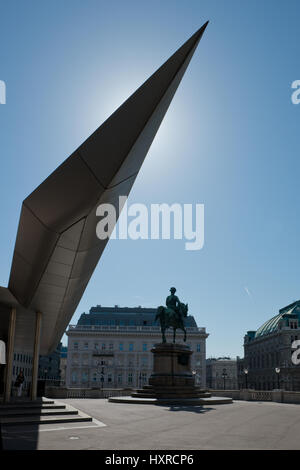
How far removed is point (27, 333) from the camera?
94.8 feet

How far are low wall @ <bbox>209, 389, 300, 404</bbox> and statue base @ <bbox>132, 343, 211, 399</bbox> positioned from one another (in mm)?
10568

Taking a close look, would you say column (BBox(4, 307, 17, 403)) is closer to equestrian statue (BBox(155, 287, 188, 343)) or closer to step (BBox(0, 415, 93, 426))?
step (BBox(0, 415, 93, 426))

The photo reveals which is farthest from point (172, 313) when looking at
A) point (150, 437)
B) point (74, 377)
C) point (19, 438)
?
point (74, 377)

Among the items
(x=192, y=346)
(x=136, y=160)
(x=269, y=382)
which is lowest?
(x=269, y=382)

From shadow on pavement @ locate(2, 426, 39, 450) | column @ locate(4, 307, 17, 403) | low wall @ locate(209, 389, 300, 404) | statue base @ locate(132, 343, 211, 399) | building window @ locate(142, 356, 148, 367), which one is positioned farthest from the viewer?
building window @ locate(142, 356, 148, 367)

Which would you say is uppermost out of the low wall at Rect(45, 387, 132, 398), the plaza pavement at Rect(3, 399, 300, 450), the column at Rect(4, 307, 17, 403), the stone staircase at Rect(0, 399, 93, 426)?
the column at Rect(4, 307, 17, 403)

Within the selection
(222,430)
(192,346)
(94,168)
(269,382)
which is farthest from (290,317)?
(94,168)

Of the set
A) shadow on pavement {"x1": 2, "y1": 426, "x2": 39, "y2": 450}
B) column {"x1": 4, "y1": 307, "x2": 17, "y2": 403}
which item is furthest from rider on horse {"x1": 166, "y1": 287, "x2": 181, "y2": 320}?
shadow on pavement {"x1": 2, "y1": 426, "x2": 39, "y2": 450}

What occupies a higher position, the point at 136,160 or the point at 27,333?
the point at 136,160

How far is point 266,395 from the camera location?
40.2 meters

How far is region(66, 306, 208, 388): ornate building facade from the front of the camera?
110438 millimetres

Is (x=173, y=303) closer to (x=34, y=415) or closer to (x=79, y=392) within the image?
(x=79, y=392)
